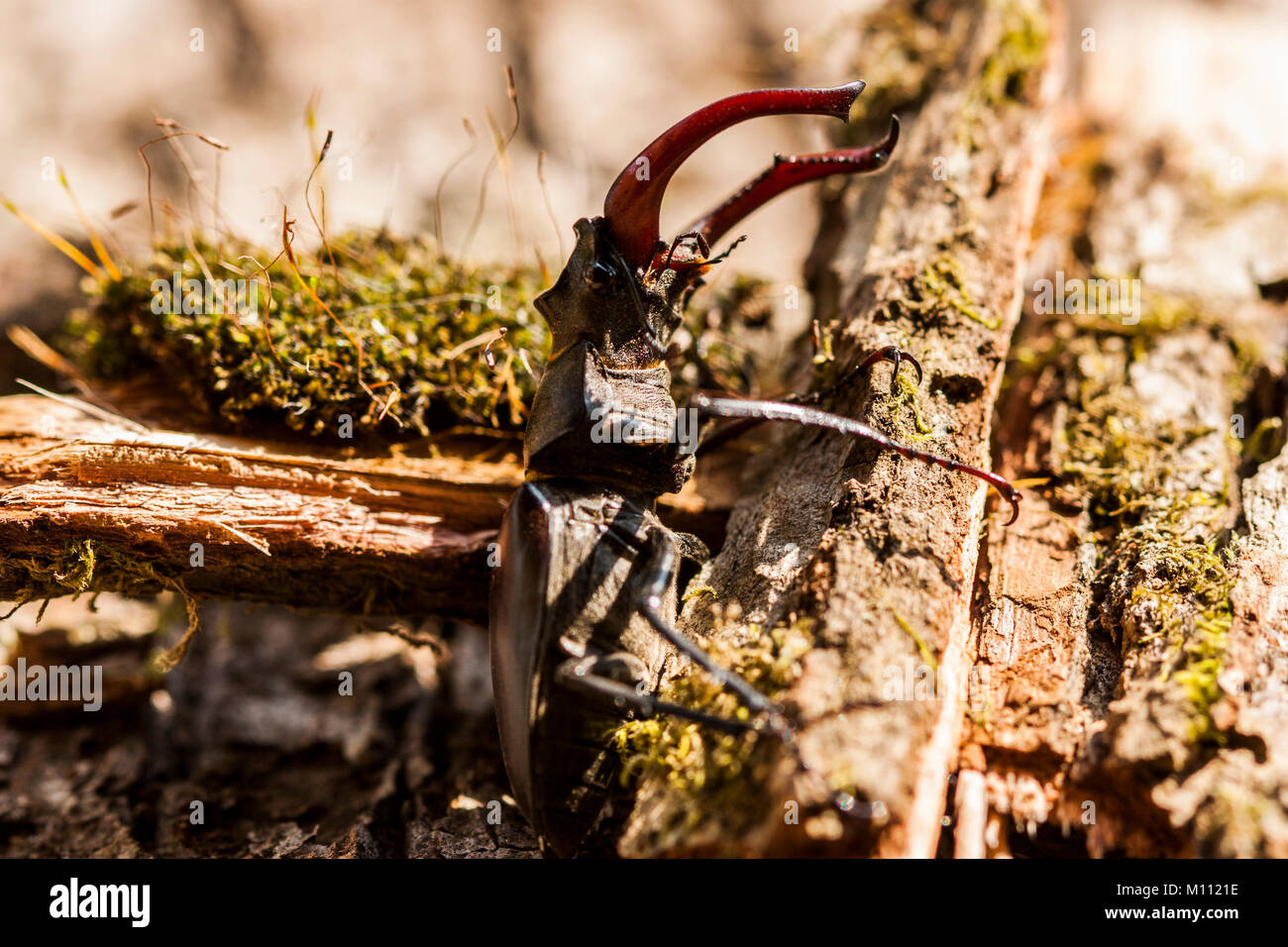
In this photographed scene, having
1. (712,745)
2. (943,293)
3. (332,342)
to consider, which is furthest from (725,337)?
(712,745)

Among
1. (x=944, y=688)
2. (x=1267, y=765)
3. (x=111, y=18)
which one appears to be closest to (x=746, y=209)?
(x=944, y=688)

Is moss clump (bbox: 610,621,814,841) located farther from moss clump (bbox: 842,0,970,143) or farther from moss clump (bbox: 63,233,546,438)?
moss clump (bbox: 842,0,970,143)

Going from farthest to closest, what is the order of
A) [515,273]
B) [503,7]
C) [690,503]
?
[503,7] → [515,273] → [690,503]

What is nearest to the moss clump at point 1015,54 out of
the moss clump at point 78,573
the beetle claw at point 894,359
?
the beetle claw at point 894,359

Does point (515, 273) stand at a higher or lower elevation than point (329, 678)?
higher

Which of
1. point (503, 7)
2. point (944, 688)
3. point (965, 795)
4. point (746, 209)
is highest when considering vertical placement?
point (503, 7)
